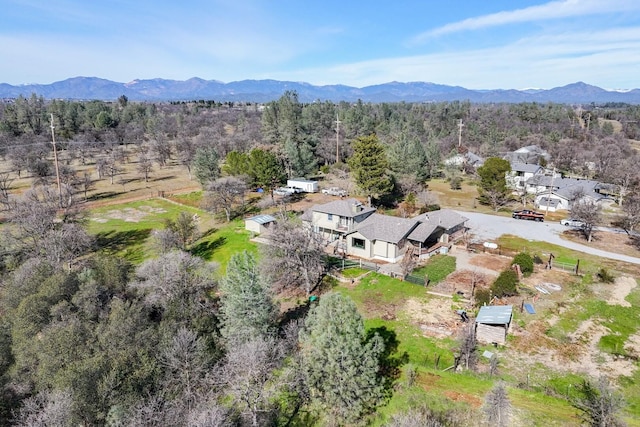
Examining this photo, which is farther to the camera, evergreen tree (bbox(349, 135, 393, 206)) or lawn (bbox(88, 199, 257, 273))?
evergreen tree (bbox(349, 135, 393, 206))

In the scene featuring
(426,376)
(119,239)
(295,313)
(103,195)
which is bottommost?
(295,313)

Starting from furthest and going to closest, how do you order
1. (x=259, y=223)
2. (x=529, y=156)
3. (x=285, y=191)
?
(x=529, y=156) < (x=285, y=191) < (x=259, y=223)

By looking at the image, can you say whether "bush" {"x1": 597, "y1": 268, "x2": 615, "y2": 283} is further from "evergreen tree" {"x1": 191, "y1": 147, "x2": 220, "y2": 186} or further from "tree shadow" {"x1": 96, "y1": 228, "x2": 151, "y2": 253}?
"evergreen tree" {"x1": 191, "y1": 147, "x2": 220, "y2": 186}

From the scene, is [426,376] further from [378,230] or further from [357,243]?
[357,243]

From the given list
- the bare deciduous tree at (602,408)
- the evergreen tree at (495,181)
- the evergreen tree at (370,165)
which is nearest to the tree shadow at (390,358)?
the bare deciduous tree at (602,408)

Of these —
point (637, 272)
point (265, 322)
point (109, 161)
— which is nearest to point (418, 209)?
point (637, 272)

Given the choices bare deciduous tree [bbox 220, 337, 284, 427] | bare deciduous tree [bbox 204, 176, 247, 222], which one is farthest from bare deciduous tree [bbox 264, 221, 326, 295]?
bare deciduous tree [bbox 204, 176, 247, 222]

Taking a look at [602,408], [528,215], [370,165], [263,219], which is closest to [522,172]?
[528,215]
